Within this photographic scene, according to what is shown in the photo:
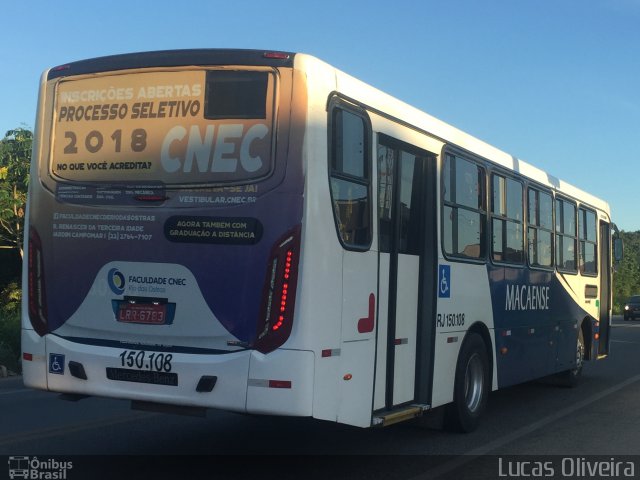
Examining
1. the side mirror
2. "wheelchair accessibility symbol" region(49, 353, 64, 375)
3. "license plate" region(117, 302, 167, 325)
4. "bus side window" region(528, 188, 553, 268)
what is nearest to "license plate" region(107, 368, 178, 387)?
"license plate" region(117, 302, 167, 325)

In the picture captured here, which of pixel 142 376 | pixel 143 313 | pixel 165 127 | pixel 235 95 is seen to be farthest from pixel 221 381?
pixel 235 95

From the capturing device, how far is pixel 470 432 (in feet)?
29.9

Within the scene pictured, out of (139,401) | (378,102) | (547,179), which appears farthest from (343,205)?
(547,179)

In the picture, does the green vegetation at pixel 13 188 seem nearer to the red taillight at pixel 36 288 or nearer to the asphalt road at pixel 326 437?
the asphalt road at pixel 326 437

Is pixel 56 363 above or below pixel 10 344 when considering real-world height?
above

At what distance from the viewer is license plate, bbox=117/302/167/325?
21.0 feet

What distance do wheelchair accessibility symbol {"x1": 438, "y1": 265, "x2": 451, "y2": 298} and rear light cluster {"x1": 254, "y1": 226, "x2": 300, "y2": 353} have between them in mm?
2637

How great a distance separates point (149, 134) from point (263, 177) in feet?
3.54

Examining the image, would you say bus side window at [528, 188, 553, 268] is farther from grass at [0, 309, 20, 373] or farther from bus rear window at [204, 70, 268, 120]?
grass at [0, 309, 20, 373]

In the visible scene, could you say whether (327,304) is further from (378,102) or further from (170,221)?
(378,102)

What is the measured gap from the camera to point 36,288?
6.94 meters

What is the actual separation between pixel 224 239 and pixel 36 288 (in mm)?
1798

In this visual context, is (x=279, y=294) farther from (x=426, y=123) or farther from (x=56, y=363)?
(x=426, y=123)

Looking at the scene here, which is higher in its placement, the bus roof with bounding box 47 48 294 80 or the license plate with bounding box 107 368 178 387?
the bus roof with bounding box 47 48 294 80
